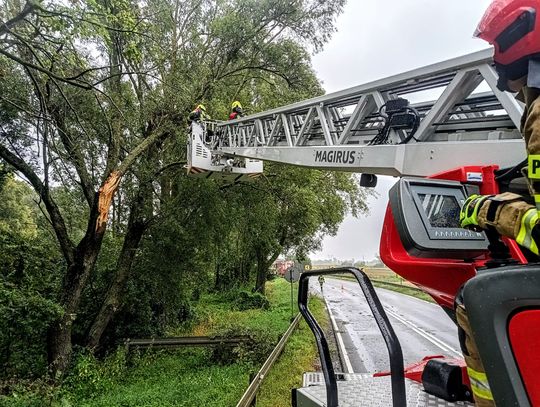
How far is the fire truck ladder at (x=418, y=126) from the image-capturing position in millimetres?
2640

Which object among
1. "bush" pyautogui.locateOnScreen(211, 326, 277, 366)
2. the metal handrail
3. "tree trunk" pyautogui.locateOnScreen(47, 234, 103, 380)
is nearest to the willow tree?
"tree trunk" pyautogui.locateOnScreen(47, 234, 103, 380)

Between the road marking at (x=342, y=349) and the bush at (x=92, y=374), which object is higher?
the road marking at (x=342, y=349)

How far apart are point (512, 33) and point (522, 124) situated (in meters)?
0.33

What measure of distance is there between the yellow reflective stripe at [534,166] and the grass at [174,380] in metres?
6.69

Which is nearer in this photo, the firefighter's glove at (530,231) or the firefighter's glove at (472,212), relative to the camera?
the firefighter's glove at (530,231)

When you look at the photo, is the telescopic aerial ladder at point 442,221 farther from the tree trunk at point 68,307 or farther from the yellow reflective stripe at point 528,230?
the tree trunk at point 68,307

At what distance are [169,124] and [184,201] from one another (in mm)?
2291

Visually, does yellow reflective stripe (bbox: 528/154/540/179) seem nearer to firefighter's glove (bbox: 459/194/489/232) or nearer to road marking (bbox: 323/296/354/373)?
firefighter's glove (bbox: 459/194/489/232)

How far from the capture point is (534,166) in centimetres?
115

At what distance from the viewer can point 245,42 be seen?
12.4m

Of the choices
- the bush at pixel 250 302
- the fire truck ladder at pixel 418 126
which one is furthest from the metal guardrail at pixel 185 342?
the bush at pixel 250 302

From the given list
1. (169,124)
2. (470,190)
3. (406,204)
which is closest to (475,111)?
(470,190)

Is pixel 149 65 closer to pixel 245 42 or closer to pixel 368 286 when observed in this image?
pixel 245 42

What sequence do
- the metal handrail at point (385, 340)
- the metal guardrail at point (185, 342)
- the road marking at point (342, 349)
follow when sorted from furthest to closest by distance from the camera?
1. the metal guardrail at point (185, 342)
2. the road marking at point (342, 349)
3. the metal handrail at point (385, 340)
